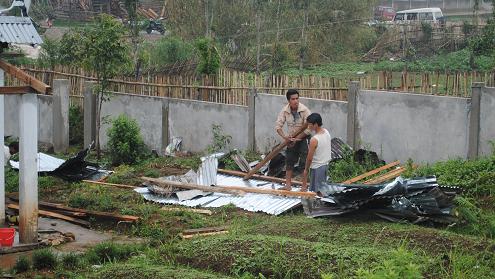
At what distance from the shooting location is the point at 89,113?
19.5 metres

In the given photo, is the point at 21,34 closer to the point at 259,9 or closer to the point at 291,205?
the point at 291,205

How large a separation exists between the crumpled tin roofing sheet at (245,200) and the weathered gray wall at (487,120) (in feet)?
11.2

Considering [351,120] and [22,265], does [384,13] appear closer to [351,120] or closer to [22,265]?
[351,120]

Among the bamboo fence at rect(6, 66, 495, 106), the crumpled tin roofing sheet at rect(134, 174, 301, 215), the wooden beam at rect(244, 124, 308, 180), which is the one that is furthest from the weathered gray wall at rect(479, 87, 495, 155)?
the crumpled tin roofing sheet at rect(134, 174, 301, 215)

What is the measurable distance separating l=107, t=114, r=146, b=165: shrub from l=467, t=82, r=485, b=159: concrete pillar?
23.5 ft

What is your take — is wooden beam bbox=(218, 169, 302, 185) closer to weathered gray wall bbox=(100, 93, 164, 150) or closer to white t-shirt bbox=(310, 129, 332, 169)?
white t-shirt bbox=(310, 129, 332, 169)

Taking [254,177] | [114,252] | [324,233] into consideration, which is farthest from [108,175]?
[324,233]

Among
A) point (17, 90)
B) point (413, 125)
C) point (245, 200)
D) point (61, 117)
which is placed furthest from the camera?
point (61, 117)

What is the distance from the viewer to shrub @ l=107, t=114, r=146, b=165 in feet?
55.8

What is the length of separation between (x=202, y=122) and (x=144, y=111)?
6.28 feet

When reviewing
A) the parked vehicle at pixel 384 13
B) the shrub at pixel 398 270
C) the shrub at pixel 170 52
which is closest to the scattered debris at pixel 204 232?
the shrub at pixel 398 270

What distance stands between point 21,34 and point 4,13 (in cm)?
68

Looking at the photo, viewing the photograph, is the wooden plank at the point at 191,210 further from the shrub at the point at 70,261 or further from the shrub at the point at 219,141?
the shrub at the point at 219,141

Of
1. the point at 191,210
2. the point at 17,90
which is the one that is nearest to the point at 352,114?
the point at 191,210
